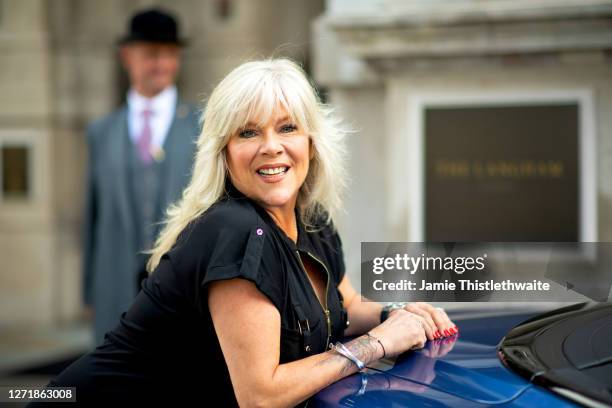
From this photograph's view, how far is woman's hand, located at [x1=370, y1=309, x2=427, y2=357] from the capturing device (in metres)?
2.17

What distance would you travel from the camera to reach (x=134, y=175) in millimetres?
4738

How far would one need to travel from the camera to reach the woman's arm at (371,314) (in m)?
2.31

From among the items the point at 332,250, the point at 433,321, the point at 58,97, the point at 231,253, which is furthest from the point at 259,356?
the point at 58,97

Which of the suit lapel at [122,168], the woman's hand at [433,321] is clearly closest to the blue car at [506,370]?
the woman's hand at [433,321]

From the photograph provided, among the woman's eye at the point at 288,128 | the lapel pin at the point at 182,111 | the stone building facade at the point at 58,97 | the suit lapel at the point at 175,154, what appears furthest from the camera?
the stone building facade at the point at 58,97

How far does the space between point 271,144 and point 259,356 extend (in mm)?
573

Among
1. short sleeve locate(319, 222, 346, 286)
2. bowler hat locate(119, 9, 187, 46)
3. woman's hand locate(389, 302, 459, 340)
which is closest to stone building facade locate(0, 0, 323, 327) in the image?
bowler hat locate(119, 9, 187, 46)

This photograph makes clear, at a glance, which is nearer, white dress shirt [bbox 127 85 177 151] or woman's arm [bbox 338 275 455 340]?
woman's arm [bbox 338 275 455 340]

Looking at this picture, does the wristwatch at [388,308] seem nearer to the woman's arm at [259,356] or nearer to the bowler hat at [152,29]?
the woman's arm at [259,356]

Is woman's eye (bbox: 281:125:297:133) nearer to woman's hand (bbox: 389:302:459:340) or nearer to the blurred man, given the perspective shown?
woman's hand (bbox: 389:302:459:340)

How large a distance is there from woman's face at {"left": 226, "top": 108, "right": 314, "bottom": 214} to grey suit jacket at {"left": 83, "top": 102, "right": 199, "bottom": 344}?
7.44 ft

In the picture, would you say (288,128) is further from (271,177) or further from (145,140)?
(145,140)

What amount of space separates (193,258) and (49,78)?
591 centimetres

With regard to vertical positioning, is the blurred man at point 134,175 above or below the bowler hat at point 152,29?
below
